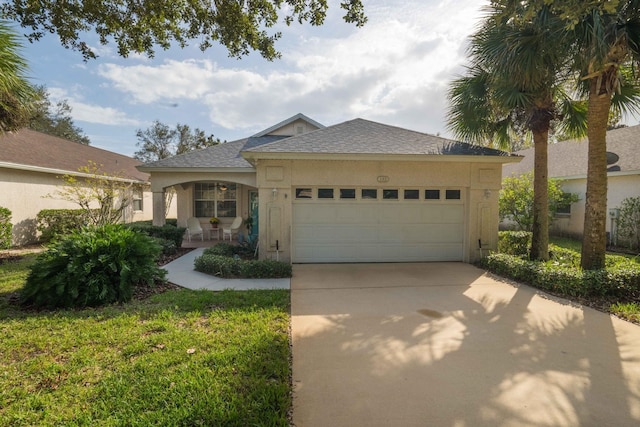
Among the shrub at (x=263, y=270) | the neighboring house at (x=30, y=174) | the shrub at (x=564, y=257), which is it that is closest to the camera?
the shrub at (x=263, y=270)

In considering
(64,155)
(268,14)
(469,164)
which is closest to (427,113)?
(469,164)

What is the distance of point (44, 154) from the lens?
45.1 feet

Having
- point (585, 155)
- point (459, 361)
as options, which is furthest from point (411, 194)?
point (585, 155)

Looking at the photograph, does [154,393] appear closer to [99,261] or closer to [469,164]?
[99,261]

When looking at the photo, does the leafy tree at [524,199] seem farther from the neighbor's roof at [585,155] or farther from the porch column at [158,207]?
the porch column at [158,207]

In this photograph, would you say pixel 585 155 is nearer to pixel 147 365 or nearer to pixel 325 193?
pixel 325 193

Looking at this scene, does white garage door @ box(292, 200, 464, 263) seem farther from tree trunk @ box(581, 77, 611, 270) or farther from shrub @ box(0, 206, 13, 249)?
shrub @ box(0, 206, 13, 249)

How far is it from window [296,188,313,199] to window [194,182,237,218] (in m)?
6.48

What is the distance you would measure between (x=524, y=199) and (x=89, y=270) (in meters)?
14.9

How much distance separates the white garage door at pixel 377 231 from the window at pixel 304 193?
174mm

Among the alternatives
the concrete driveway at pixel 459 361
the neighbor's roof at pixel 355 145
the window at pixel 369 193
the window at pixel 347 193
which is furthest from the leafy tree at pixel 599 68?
the window at pixel 347 193

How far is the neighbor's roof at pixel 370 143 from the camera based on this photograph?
27.6ft

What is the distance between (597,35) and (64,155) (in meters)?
20.1

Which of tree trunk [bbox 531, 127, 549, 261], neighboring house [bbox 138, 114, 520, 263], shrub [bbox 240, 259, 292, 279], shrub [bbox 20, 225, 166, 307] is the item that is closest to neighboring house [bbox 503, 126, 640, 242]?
tree trunk [bbox 531, 127, 549, 261]
